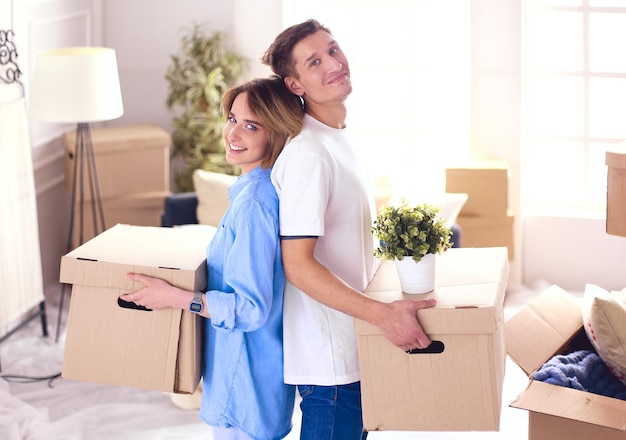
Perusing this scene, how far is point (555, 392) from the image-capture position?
2.85 m

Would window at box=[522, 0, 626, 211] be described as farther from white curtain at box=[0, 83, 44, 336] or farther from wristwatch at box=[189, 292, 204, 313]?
wristwatch at box=[189, 292, 204, 313]

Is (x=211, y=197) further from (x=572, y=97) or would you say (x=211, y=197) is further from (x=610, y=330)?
(x=610, y=330)

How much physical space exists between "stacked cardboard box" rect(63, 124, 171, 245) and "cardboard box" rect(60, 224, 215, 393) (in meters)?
3.09

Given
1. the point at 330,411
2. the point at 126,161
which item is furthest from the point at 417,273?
the point at 126,161

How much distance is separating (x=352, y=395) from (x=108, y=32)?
14.6 feet

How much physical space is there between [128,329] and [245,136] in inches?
23.8

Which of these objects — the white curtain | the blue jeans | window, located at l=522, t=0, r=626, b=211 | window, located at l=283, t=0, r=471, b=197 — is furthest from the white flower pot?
window, located at l=522, t=0, r=626, b=211

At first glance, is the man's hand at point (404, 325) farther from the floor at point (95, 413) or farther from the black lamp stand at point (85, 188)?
the black lamp stand at point (85, 188)

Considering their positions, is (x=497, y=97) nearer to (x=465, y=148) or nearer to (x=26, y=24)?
(x=465, y=148)

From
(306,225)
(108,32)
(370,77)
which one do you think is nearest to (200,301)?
(306,225)

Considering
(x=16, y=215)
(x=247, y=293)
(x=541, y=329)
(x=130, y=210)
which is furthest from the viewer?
(x=130, y=210)

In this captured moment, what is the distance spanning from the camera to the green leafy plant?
7.99ft

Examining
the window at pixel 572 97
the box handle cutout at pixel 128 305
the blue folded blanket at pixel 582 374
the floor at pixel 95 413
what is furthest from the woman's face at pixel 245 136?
the window at pixel 572 97

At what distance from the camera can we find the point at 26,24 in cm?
537
